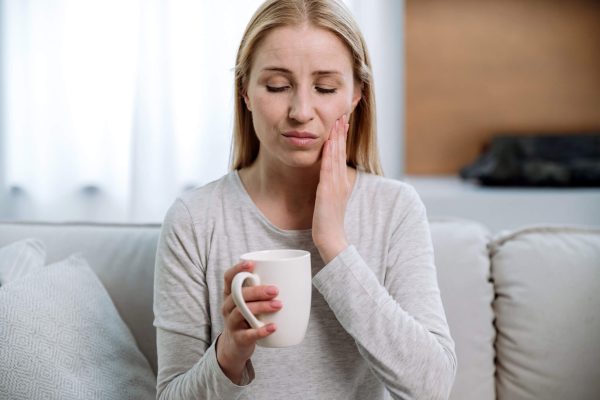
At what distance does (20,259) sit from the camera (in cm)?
123

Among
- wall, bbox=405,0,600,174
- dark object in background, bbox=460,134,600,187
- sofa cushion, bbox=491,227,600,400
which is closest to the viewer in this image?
sofa cushion, bbox=491,227,600,400

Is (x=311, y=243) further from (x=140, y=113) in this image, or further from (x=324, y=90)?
(x=140, y=113)

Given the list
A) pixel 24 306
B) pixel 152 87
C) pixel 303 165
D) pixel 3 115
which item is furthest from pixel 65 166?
pixel 303 165

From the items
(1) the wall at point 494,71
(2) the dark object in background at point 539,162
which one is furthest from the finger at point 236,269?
(1) the wall at point 494,71

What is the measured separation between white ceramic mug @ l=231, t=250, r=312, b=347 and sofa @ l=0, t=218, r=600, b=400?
0.44 m

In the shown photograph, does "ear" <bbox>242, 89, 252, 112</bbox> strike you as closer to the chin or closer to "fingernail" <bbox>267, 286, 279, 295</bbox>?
the chin

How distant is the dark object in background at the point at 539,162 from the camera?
284 cm

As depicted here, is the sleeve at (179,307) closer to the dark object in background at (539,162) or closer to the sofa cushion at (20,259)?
the sofa cushion at (20,259)

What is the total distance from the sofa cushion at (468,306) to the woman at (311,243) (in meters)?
0.26

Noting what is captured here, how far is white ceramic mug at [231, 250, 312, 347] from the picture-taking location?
709 millimetres

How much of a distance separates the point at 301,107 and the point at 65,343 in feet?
1.80

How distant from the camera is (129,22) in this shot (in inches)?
102

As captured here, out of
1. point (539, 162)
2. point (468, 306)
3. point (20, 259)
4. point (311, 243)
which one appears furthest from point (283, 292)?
point (539, 162)

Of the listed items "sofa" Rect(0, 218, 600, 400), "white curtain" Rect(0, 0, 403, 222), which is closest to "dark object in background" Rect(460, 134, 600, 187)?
"white curtain" Rect(0, 0, 403, 222)
